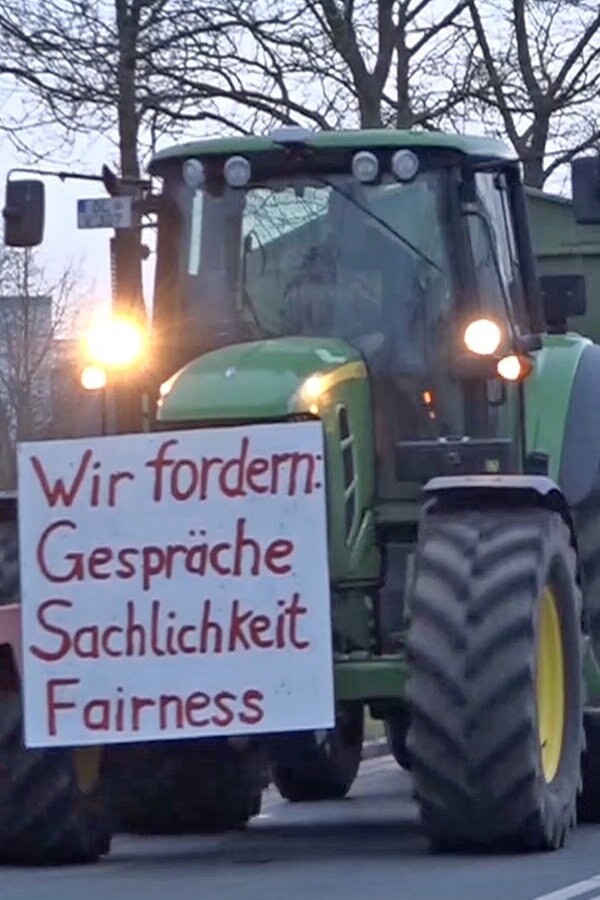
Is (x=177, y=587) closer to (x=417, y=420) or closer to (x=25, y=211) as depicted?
(x=417, y=420)

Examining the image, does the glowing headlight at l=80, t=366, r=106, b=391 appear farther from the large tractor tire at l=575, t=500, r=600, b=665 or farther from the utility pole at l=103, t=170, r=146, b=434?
the large tractor tire at l=575, t=500, r=600, b=665

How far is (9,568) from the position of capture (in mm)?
10812

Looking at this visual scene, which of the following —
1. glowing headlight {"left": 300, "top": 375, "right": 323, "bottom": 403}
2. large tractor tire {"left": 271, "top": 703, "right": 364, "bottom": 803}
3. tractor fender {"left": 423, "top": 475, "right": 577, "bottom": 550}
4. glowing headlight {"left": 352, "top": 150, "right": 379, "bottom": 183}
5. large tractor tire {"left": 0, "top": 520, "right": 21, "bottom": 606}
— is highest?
glowing headlight {"left": 352, "top": 150, "right": 379, "bottom": 183}

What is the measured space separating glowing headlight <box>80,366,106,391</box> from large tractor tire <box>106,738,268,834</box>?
1628mm

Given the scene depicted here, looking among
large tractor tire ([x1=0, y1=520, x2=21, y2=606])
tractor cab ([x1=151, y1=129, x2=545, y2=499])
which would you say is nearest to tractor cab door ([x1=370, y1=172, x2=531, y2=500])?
tractor cab ([x1=151, y1=129, x2=545, y2=499])

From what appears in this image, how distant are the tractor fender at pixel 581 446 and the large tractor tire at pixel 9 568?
253 centimetres

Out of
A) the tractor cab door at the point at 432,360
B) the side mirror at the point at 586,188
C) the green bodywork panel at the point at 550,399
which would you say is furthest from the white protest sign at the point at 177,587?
the green bodywork panel at the point at 550,399

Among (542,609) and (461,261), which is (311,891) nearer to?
(542,609)

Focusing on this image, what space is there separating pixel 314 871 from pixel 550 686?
1320 mm

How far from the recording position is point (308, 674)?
9.86 m

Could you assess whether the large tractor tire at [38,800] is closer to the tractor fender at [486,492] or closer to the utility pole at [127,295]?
the utility pole at [127,295]

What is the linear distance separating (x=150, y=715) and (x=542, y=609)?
159cm

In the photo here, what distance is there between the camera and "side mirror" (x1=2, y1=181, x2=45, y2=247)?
11.2m

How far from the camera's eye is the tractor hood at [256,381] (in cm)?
1014
